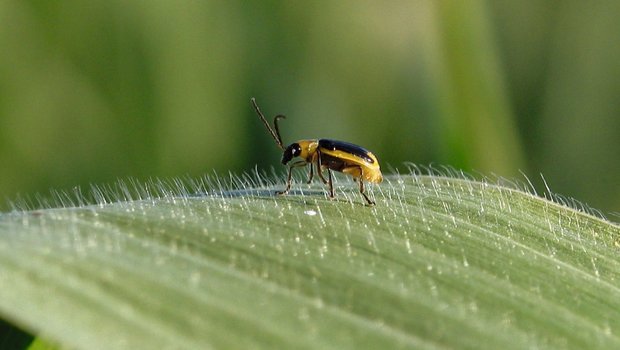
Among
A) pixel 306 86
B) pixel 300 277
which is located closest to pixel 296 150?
pixel 300 277

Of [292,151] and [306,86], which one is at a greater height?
[292,151]

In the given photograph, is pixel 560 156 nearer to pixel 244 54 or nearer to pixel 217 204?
pixel 244 54

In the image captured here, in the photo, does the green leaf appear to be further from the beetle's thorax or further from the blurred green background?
the blurred green background

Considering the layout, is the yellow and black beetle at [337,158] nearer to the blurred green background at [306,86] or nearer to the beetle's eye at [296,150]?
the beetle's eye at [296,150]

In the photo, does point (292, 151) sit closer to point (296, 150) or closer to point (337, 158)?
point (296, 150)

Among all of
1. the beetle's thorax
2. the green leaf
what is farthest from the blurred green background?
the green leaf

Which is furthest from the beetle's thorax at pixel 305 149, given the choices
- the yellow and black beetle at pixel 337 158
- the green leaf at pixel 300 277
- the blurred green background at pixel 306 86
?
the blurred green background at pixel 306 86

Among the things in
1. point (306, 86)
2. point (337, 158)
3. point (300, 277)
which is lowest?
point (306, 86)
